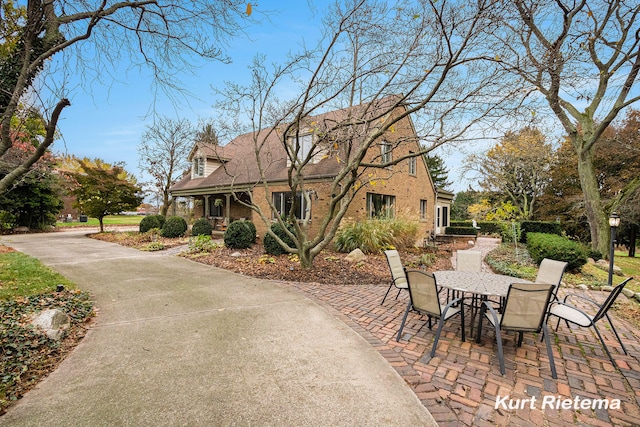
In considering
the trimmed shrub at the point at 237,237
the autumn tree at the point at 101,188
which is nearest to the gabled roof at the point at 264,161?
the trimmed shrub at the point at 237,237

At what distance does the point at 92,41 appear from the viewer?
10.6ft

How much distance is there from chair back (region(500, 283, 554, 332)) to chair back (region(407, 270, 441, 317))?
0.77 metres

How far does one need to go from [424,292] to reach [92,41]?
4.87 meters

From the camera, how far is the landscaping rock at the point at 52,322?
3.86 meters

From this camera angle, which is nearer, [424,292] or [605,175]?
[424,292]

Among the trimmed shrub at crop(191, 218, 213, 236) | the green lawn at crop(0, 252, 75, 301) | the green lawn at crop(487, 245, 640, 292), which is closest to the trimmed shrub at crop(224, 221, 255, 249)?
the trimmed shrub at crop(191, 218, 213, 236)

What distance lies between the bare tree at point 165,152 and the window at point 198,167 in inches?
32.4

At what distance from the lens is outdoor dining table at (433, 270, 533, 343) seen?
400cm

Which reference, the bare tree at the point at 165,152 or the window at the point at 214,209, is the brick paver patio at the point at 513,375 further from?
the bare tree at the point at 165,152

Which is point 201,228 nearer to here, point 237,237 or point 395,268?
point 237,237

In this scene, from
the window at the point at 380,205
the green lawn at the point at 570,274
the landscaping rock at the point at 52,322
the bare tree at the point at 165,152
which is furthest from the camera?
the bare tree at the point at 165,152

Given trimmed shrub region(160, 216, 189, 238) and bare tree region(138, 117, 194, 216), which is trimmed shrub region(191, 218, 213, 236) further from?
bare tree region(138, 117, 194, 216)

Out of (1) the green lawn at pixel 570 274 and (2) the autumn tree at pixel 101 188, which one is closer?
(1) the green lawn at pixel 570 274

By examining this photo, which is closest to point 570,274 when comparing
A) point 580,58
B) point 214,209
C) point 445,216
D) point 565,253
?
point 565,253
